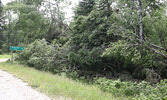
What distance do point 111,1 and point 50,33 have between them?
12109mm

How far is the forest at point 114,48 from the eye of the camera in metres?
6.55

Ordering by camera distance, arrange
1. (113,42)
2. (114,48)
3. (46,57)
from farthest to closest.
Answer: (46,57) → (113,42) → (114,48)

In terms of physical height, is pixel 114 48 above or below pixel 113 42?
below

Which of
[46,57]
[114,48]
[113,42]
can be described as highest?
[113,42]

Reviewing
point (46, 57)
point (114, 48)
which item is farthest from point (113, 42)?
point (46, 57)

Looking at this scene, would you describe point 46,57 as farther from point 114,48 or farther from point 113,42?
point 114,48

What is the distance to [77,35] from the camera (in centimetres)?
1099

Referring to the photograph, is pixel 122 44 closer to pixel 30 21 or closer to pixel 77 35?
pixel 77 35

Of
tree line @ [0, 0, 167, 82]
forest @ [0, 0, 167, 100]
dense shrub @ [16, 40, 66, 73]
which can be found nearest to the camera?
forest @ [0, 0, 167, 100]

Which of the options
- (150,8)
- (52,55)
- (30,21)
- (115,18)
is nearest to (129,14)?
(115,18)

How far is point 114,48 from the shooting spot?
6.85m

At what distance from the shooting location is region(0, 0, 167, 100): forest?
6.55 metres

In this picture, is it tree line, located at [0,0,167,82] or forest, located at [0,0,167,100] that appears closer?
forest, located at [0,0,167,100]

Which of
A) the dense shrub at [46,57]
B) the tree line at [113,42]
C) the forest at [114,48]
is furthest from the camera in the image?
the dense shrub at [46,57]
